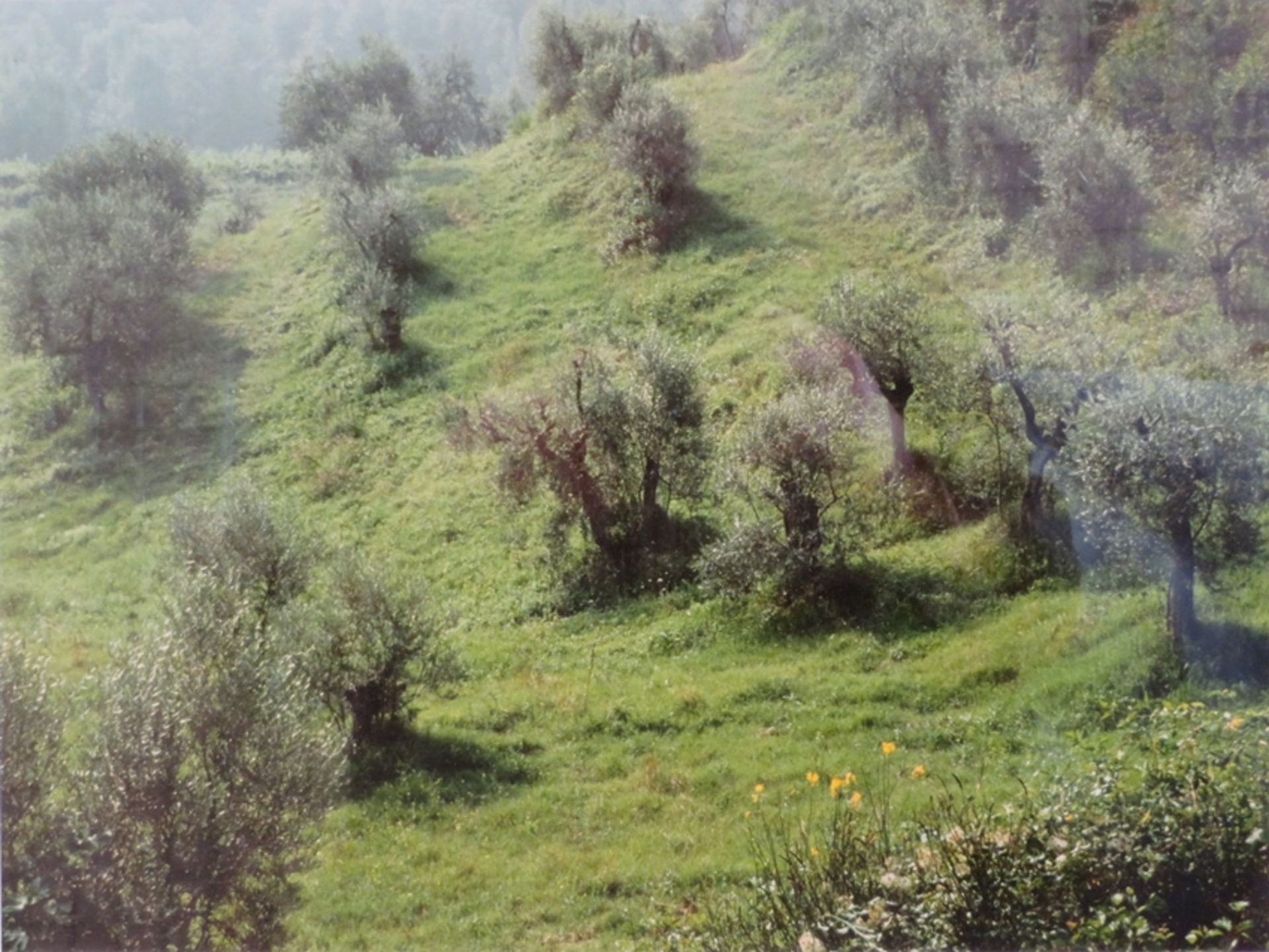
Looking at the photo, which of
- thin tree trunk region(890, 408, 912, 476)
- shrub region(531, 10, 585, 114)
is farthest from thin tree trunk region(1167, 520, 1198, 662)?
shrub region(531, 10, 585, 114)

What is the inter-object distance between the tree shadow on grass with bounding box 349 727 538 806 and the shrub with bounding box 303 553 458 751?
0.36 m

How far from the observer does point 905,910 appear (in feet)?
18.5

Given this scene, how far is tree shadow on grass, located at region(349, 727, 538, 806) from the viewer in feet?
39.3

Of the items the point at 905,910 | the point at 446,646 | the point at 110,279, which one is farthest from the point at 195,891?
the point at 110,279

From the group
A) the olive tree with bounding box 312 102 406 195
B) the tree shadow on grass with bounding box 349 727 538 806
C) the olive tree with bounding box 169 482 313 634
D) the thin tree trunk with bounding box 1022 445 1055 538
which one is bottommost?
the tree shadow on grass with bounding box 349 727 538 806

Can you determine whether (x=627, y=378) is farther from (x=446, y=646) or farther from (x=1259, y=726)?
(x=1259, y=726)

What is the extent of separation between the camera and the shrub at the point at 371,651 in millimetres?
13492

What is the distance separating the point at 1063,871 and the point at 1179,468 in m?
7.10

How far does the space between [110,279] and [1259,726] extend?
31208 millimetres

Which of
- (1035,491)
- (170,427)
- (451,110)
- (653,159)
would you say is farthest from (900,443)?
(451,110)

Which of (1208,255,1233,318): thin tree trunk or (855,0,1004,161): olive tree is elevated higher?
(855,0,1004,161): olive tree

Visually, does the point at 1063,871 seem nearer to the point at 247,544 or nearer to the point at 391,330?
the point at 247,544

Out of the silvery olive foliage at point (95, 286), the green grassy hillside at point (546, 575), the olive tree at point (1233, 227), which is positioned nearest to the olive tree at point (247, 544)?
Answer: the green grassy hillside at point (546, 575)

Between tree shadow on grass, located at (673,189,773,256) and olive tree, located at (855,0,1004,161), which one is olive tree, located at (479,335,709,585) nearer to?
tree shadow on grass, located at (673,189,773,256)
